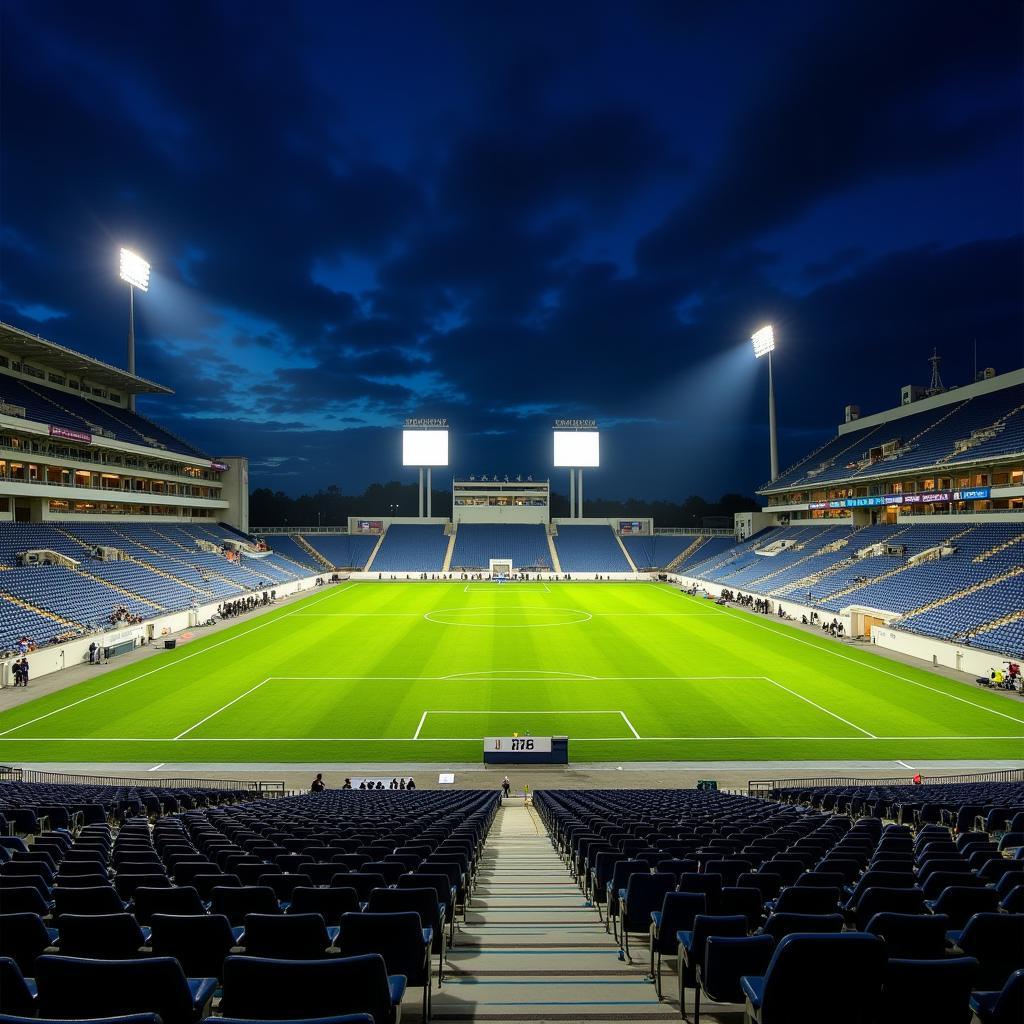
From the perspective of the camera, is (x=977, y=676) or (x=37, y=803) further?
(x=977, y=676)

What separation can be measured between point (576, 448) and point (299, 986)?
101m

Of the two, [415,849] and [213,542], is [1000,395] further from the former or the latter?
[213,542]

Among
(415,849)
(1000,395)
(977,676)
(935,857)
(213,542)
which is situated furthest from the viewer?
(213,542)

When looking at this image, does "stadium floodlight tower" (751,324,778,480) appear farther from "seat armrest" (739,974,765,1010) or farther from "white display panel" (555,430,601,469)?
"seat armrest" (739,974,765,1010)

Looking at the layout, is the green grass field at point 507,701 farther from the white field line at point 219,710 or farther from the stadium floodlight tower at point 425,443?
the stadium floodlight tower at point 425,443

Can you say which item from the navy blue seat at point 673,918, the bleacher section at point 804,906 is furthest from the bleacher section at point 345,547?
the navy blue seat at point 673,918

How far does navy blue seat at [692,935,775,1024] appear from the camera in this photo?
4477 millimetres

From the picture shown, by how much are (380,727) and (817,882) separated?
2343 cm

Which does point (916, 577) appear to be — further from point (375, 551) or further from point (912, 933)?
point (375, 551)

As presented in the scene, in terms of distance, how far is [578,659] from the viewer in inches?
1596

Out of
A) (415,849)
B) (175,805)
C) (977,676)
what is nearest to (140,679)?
(175,805)

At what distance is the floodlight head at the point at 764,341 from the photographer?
85000 millimetres

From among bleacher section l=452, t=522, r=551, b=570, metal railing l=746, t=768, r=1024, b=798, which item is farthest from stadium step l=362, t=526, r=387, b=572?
metal railing l=746, t=768, r=1024, b=798

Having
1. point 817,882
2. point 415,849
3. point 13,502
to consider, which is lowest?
point 415,849
